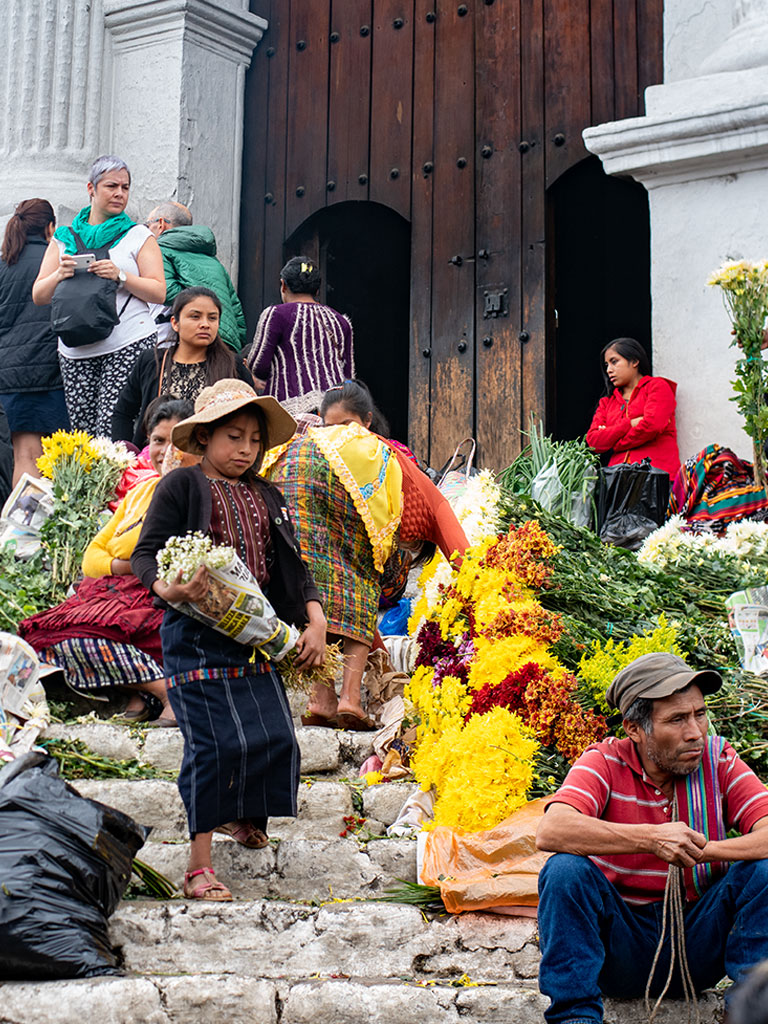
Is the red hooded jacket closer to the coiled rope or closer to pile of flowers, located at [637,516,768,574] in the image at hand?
pile of flowers, located at [637,516,768,574]

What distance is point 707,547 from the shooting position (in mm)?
5336

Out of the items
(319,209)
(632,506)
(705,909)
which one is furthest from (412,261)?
(705,909)

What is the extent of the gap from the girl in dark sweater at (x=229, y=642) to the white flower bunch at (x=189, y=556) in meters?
0.03

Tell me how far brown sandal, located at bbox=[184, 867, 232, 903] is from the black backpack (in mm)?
3935

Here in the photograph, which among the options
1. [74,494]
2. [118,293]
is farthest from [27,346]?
[74,494]

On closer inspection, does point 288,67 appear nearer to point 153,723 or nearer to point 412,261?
point 412,261

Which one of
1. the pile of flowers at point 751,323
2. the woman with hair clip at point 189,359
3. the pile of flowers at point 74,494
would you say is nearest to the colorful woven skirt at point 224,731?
the pile of flowers at point 751,323

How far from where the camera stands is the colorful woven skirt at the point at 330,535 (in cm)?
550

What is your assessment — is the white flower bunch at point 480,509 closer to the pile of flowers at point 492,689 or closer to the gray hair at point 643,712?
the pile of flowers at point 492,689

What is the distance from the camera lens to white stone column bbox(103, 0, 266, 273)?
28.9 ft

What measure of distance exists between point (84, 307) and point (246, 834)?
3.79 m

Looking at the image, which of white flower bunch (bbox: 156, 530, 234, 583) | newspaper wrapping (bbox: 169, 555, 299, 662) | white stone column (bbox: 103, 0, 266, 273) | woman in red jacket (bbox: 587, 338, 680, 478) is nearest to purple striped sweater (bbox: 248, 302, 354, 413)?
woman in red jacket (bbox: 587, 338, 680, 478)

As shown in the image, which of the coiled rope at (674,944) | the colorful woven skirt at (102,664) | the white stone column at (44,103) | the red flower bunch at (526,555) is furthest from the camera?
the white stone column at (44,103)

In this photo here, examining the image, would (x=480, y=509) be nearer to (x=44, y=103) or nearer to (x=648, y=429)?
(x=648, y=429)
